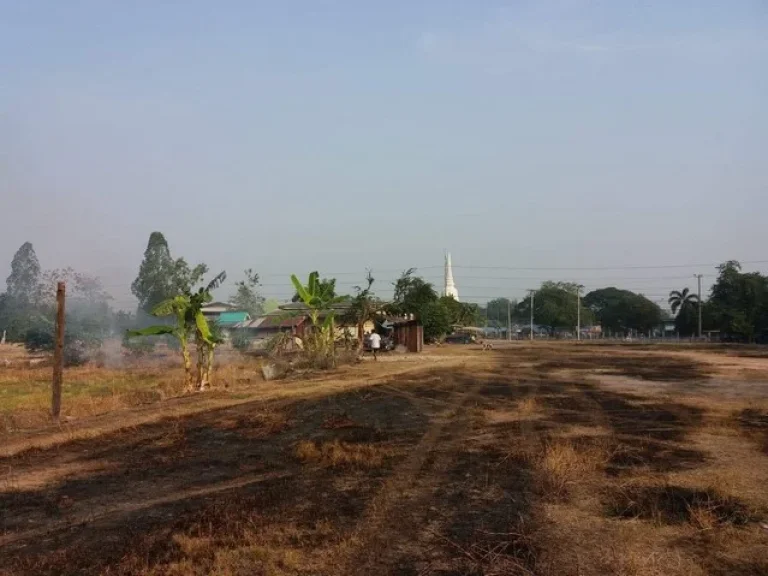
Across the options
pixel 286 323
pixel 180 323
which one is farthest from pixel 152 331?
pixel 286 323

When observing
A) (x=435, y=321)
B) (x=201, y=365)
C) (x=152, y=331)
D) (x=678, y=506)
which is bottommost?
(x=678, y=506)

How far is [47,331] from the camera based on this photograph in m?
34.9

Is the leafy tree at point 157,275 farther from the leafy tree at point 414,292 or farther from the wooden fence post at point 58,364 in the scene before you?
the wooden fence post at point 58,364

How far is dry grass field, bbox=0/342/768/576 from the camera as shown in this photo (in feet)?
18.5

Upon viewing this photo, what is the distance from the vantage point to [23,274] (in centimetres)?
5462

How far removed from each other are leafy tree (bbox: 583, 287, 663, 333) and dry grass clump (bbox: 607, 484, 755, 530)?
97.8m

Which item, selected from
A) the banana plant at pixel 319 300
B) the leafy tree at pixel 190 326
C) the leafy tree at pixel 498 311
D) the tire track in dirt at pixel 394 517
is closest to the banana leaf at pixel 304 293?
the banana plant at pixel 319 300

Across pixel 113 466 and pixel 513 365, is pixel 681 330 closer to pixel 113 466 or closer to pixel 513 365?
pixel 513 365

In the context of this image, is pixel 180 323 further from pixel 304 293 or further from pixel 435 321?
pixel 435 321

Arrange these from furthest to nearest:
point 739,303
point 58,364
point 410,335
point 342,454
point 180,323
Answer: point 739,303, point 410,335, point 180,323, point 58,364, point 342,454

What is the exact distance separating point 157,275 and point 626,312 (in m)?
73.1

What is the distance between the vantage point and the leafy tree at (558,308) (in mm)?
102500

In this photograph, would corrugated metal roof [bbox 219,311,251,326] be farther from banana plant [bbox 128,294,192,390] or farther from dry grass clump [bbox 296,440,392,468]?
dry grass clump [bbox 296,440,392,468]

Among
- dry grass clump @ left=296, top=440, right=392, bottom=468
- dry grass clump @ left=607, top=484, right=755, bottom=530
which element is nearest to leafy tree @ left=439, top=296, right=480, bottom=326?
dry grass clump @ left=296, top=440, right=392, bottom=468
